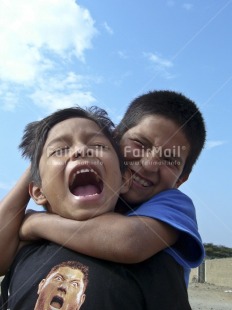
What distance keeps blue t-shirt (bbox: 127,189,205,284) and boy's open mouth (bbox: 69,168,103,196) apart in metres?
0.18

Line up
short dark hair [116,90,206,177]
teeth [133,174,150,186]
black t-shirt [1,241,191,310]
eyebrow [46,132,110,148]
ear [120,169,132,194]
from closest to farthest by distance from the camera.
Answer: black t-shirt [1,241,191,310]
eyebrow [46,132,110,148]
ear [120,169,132,194]
teeth [133,174,150,186]
short dark hair [116,90,206,177]

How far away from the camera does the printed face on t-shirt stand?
4.89 ft

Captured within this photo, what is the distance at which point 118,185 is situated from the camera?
179 cm

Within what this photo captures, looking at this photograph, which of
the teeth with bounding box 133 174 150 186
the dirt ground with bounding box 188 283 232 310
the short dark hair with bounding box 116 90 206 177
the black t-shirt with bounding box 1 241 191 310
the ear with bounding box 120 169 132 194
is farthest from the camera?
the dirt ground with bounding box 188 283 232 310

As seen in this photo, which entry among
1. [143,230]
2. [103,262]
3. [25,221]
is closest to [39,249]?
[25,221]

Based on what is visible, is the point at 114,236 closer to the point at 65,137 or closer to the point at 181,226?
the point at 181,226

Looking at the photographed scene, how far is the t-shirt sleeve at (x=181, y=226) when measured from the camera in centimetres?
167

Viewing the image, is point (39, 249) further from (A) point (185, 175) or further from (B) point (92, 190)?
(A) point (185, 175)

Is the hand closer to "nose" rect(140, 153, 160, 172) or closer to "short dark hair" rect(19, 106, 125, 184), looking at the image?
"short dark hair" rect(19, 106, 125, 184)

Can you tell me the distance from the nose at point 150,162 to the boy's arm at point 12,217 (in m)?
0.59

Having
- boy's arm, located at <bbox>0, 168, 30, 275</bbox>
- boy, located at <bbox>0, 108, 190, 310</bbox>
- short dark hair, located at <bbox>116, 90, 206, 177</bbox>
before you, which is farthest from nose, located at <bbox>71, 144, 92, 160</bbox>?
short dark hair, located at <bbox>116, 90, 206, 177</bbox>

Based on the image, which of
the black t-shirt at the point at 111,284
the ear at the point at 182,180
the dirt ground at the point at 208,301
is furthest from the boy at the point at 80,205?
the dirt ground at the point at 208,301

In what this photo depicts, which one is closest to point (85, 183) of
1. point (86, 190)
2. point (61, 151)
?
point (86, 190)

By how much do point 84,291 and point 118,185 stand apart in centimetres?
46
